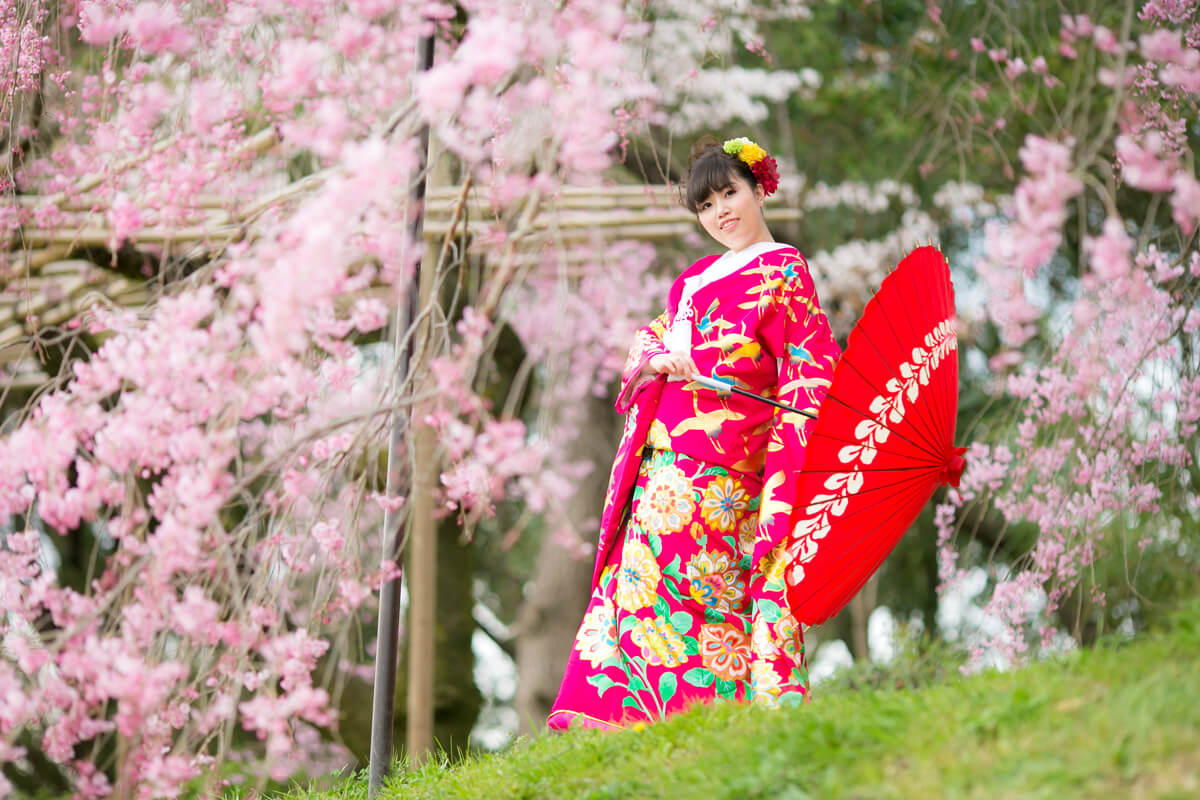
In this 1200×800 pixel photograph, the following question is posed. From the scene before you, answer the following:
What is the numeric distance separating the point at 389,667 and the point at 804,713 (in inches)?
44.8

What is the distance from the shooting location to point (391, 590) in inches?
107

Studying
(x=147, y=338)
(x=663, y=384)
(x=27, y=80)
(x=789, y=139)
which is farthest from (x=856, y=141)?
(x=147, y=338)

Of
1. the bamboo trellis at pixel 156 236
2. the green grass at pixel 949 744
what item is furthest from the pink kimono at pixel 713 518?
the bamboo trellis at pixel 156 236

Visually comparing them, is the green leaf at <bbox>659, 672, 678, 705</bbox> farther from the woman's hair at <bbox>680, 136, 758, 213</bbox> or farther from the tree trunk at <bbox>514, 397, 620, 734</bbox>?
the tree trunk at <bbox>514, 397, 620, 734</bbox>

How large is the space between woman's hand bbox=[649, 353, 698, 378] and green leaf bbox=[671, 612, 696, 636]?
22.4 inches

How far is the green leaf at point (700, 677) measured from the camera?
2.54 m

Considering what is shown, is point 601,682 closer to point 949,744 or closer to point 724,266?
point 949,744

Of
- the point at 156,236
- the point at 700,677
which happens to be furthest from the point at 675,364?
the point at 156,236

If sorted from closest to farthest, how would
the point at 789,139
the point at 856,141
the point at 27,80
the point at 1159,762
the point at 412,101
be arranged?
the point at 1159,762, the point at 412,101, the point at 27,80, the point at 789,139, the point at 856,141

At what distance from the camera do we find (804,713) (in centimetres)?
215

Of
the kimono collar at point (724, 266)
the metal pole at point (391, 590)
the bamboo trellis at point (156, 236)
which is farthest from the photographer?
the bamboo trellis at point (156, 236)

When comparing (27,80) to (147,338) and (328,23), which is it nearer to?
(328,23)

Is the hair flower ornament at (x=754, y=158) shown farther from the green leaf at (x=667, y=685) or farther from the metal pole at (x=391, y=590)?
the green leaf at (x=667, y=685)

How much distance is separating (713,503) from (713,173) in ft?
2.73
